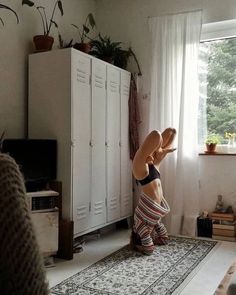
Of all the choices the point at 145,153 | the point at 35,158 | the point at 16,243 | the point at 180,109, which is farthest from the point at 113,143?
the point at 16,243

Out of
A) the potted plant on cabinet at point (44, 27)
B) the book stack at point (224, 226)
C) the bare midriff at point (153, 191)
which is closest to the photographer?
the bare midriff at point (153, 191)

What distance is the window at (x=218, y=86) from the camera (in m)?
3.73

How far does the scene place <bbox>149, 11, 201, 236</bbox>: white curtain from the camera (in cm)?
366

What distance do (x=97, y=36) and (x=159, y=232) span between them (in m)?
2.67

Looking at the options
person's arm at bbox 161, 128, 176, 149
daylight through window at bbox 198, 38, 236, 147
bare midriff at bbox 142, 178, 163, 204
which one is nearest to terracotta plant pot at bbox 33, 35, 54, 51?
person's arm at bbox 161, 128, 176, 149

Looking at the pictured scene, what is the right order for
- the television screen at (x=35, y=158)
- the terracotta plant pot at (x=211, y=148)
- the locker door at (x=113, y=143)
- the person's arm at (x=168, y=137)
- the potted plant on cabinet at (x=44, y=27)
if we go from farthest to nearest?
the terracotta plant pot at (x=211, y=148) → the locker door at (x=113, y=143) → the person's arm at (x=168, y=137) → the potted plant on cabinet at (x=44, y=27) → the television screen at (x=35, y=158)

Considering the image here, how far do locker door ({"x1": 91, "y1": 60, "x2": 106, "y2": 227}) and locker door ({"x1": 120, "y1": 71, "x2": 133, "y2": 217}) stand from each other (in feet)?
1.26

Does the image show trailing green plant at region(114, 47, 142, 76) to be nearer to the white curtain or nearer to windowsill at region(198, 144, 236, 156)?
the white curtain

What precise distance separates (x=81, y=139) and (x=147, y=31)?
5.87ft

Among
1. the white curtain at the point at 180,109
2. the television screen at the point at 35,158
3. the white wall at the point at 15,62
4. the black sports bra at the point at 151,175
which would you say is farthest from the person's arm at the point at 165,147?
the white wall at the point at 15,62

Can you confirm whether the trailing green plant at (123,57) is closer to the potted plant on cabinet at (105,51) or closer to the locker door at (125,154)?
the potted plant on cabinet at (105,51)

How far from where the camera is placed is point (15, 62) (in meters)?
3.16

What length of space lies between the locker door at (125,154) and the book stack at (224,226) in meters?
1.02

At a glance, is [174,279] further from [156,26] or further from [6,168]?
[156,26]
